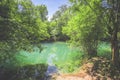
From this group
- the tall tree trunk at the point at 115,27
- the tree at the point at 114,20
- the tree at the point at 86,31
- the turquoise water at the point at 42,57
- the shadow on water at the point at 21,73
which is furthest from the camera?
the turquoise water at the point at 42,57

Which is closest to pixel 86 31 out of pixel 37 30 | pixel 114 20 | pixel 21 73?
pixel 37 30

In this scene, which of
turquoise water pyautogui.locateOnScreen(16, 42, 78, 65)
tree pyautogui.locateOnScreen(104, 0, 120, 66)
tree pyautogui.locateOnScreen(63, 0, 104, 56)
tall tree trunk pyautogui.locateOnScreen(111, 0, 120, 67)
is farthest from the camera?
turquoise water pyautogui.locateOnScreen(16, 42, 78, 65)

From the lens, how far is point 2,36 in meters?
15.2

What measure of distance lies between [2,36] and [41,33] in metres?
5.44

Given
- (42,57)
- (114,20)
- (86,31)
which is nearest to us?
(114,20)

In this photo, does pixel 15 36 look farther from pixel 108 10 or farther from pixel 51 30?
pixel 51 30

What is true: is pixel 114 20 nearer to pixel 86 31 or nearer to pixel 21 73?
pixel 86 31

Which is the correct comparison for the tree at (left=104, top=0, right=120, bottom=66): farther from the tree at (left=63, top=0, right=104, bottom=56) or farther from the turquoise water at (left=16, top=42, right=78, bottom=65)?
the turquoise water at (left=16, top=42, right=78, bottom=65)

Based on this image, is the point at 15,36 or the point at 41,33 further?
the point at 41,33

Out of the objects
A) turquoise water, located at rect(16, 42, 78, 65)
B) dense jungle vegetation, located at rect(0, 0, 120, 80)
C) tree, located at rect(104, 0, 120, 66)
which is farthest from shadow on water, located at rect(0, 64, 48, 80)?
tree, located at rect(104, 0, 120, 66)

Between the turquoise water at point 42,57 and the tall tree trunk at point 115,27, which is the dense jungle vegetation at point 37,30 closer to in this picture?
the tall tree trunk at point 115,27

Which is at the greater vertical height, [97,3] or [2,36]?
[97,3]

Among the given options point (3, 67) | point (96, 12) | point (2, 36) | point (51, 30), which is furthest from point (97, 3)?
point (51, 30)

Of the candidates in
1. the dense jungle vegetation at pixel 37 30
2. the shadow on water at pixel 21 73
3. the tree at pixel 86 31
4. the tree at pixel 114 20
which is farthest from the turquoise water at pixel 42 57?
the tree at pixel 114 20
